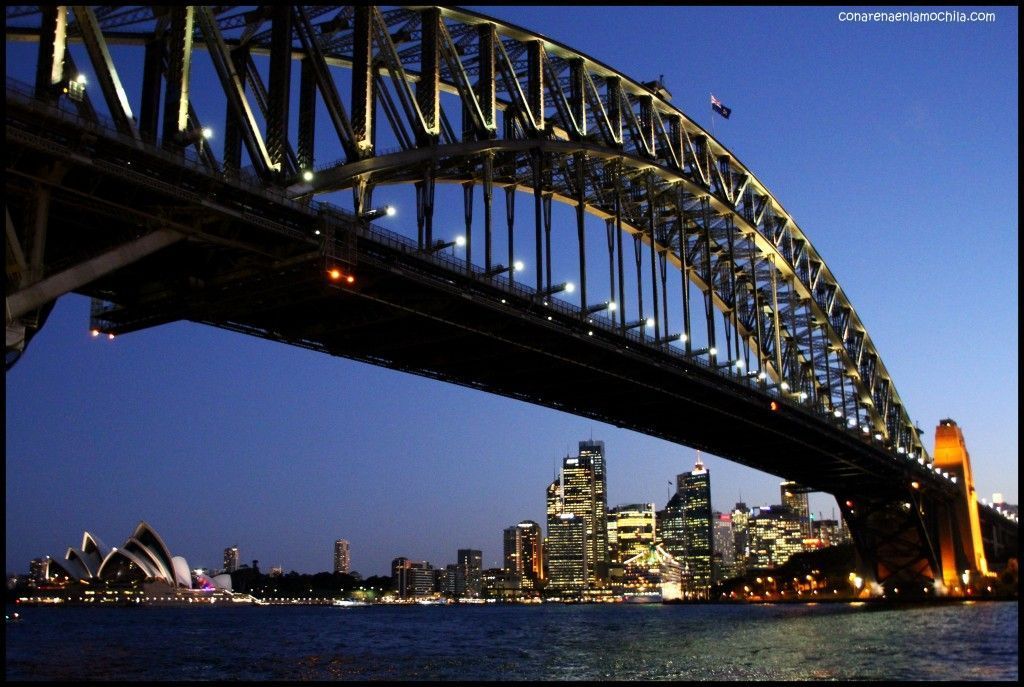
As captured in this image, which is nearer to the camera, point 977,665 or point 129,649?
point 977,665

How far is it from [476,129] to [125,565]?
388 feet

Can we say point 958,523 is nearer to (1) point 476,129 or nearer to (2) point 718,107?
(2) point 718,107

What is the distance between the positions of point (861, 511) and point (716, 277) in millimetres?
29975

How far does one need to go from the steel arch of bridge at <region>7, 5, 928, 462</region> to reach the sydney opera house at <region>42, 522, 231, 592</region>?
8965cm

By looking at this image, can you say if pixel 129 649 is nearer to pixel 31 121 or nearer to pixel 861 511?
pixel 31 121

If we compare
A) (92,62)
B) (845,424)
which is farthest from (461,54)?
(845,424)

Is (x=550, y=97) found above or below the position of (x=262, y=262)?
above

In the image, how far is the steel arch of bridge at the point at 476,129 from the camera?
27734 millimetres

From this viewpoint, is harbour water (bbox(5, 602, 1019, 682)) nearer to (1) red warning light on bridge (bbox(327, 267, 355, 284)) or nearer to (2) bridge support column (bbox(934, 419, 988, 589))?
(1) red warning light on bridge (bbox(327, 267, 355, 284))

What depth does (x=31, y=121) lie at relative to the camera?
22.3m

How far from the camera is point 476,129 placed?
125 ft

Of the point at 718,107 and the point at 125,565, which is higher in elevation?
the point at 718,107

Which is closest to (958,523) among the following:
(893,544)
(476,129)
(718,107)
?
(893,544)

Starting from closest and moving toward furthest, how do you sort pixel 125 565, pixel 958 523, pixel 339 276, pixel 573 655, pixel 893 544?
1. pixel 339 276
2. pixel 573 655
3. pixel 893 544
4. pixel 958 523
5. pixel 125 565
